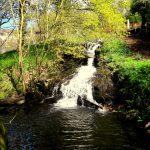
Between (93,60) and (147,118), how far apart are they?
43.3ft

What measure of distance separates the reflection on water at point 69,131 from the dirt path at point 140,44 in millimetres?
11732

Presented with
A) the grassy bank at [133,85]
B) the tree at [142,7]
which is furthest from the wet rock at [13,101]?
the tree at [142,7]

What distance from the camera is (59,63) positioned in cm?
2927

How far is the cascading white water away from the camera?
23391 mm

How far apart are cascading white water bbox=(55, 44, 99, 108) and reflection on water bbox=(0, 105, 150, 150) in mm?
2627

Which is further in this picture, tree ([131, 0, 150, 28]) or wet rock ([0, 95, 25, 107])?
tree ([131, 0, 150, 28])

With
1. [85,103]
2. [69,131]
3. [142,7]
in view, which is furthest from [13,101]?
[142,7]

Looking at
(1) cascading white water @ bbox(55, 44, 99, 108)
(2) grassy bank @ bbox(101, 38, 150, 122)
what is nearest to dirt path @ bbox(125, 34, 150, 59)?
(2) grassy bank @ bbox(101, 38, 150, 122)

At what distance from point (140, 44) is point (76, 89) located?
11.8 meters

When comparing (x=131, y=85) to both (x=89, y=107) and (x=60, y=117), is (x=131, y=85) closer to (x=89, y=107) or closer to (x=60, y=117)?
(x=89, y=107)

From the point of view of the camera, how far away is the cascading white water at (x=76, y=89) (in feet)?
76.7

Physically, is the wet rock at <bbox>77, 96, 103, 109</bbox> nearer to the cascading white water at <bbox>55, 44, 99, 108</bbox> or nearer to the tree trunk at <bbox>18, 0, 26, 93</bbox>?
the cascading white water at <bbox>55, 44, 99, 108</bbox>

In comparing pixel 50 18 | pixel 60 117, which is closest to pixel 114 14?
pixel 50 18

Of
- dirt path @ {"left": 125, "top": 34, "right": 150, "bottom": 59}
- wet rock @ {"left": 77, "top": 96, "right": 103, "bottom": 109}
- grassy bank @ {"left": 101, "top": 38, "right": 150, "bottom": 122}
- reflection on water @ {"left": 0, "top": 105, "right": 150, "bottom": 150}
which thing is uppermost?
dirt path @ {"left": 125, "top": 34, "right": 150, "bottom": 59}
